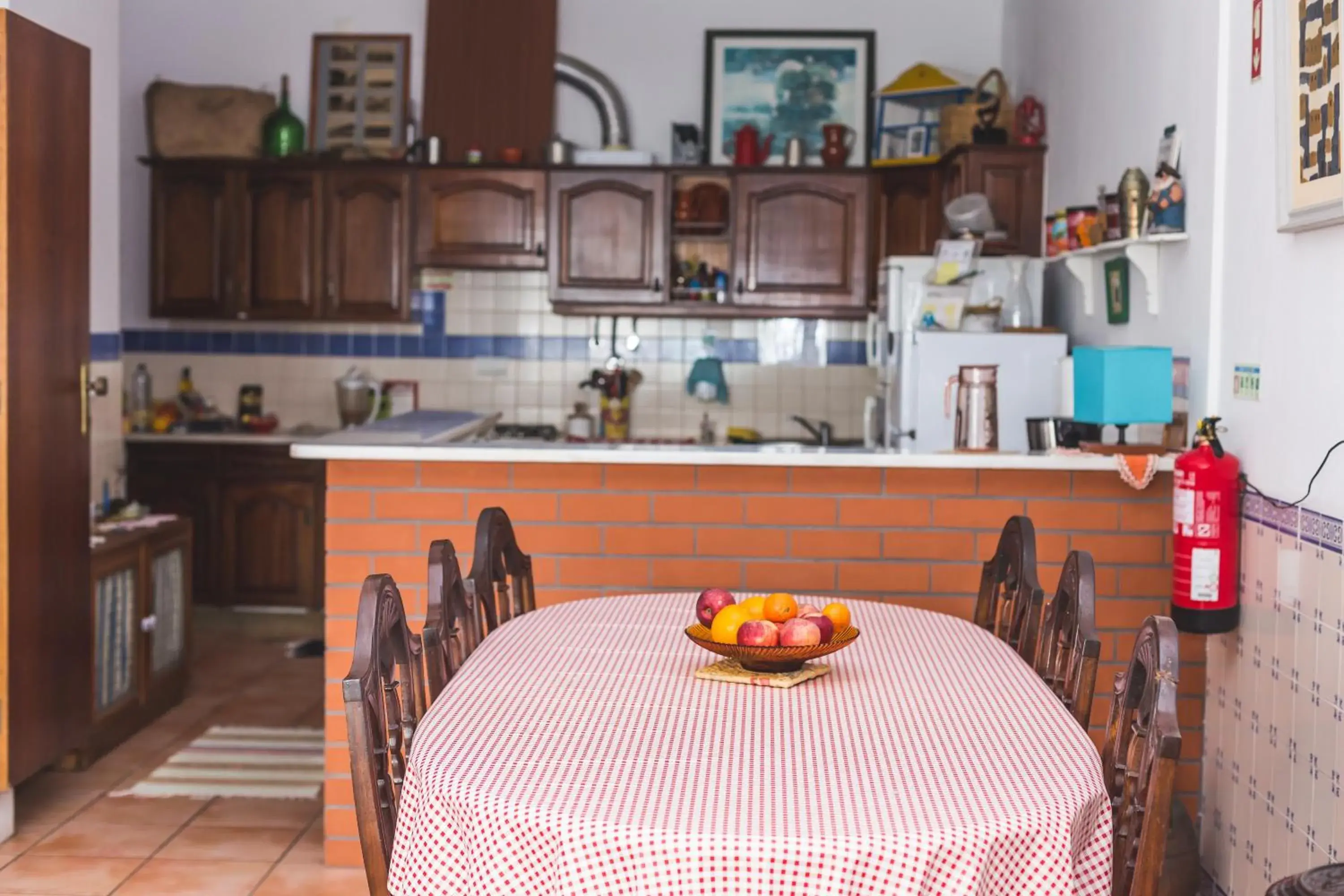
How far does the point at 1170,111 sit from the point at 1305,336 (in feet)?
3.99

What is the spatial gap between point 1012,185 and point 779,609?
11.7 ft

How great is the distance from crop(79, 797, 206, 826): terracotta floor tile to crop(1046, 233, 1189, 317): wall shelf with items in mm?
2950

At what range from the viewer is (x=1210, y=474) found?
10.2 feet

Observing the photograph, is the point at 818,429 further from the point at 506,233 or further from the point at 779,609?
the point at 779,609

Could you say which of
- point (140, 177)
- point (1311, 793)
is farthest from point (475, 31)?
point (1311, 793)

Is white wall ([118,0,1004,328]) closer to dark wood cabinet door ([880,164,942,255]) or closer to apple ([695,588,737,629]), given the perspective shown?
dark wood cabinet door ([880,164,942,255])

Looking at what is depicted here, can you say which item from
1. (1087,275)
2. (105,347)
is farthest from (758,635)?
(105,347)

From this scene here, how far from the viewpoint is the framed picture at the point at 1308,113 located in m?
2.60

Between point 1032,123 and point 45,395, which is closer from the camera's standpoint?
point 45,395

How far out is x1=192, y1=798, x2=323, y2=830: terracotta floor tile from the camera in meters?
3.91

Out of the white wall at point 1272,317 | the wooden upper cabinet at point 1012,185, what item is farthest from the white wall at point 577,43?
the white wall at point 1272,317

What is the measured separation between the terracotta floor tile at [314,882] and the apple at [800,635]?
158 centimetres

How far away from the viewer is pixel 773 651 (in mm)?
2275

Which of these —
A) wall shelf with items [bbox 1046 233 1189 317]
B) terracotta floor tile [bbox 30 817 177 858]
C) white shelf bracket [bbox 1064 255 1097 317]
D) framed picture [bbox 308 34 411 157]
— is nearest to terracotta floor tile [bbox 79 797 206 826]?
terracotta floor tile [bbox 30 817 177 858]
